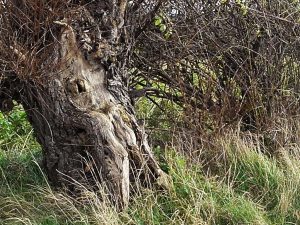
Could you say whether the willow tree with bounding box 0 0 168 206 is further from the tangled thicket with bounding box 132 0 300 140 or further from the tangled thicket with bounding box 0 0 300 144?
the tangled thicket with bounding box 132 0 300 140

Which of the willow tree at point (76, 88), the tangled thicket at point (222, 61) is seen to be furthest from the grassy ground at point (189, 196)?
the tangled thicket at point (222, 61)

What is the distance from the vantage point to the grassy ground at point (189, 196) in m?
3.97

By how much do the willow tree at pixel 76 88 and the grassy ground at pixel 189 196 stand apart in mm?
188

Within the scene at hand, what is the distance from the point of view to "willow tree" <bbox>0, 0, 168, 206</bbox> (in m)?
4.09

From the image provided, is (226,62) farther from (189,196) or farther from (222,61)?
(189,196)

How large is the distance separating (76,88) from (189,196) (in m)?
1.19

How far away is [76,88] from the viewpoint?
4191mm

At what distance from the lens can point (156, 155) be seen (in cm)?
493

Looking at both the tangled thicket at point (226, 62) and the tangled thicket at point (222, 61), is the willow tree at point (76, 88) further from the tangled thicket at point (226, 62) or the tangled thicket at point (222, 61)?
the tangled thicket at point (226, 62)

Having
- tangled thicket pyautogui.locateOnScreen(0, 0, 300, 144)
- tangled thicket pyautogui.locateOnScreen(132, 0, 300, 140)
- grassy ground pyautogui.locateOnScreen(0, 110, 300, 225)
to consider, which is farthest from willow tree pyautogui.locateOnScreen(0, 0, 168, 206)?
tangled thicket pyautogui.locateOnScreen(132, 0, 300, 140)

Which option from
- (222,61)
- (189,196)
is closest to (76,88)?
(189,196)

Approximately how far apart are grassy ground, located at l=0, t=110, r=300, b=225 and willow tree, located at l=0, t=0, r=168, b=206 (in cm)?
19

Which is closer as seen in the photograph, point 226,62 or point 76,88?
point 76,88

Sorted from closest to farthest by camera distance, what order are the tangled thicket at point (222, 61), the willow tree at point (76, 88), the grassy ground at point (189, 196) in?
the grassy ground at point (189, 196) → the willow tree at point (76, 88) → the tangled thicket at point (222, 61)
